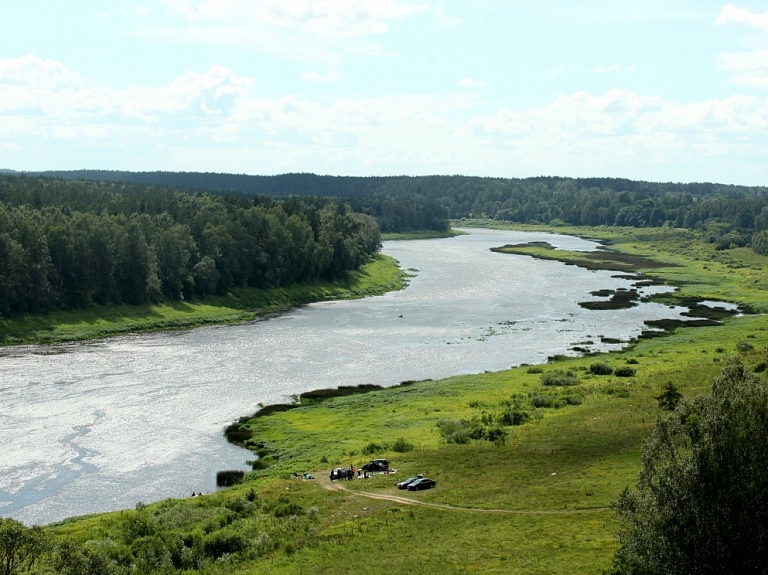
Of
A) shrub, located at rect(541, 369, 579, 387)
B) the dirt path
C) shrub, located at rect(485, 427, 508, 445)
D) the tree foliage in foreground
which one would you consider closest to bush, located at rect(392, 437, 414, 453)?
shrub, located at rect(485, 427, 508, 445)

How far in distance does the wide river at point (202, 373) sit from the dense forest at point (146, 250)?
1664 centimetres

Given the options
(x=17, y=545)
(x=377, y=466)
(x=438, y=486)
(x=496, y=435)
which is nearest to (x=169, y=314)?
(x=496, y=435)

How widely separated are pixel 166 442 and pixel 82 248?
77.2 meters

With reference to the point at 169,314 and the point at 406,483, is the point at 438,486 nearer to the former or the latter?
the point at 406,483

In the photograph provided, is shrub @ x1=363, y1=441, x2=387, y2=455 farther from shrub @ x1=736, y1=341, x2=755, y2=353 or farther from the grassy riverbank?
the grassy riverbank

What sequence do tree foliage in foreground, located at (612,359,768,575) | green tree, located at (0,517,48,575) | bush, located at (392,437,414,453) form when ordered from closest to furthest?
1. tree foliage in foreground, located at (612,359,768,575)
2. green tree, located at (0,517,48,575)
3. bush, located at (392,437,414,453)

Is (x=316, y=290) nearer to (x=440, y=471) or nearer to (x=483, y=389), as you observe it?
(x=483, y=389)

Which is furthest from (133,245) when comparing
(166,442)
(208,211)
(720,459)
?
(720,459)

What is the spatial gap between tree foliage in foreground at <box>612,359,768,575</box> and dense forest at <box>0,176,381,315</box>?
367 ft

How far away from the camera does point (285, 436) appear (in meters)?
75.8

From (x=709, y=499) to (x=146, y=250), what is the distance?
414 feet

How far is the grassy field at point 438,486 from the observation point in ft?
149

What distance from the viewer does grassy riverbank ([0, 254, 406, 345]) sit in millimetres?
122875

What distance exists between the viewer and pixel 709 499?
114 ft
